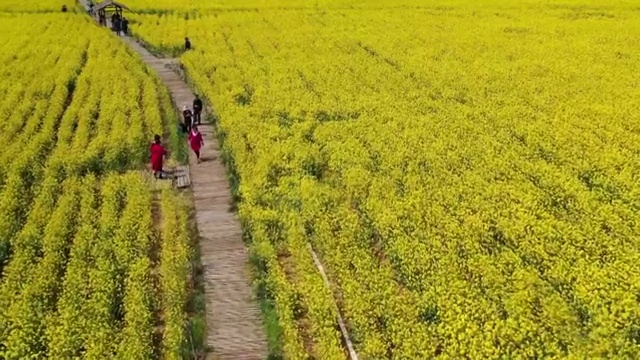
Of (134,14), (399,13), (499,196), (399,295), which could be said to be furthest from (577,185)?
(134,14)

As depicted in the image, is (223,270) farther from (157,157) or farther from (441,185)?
(441,185)

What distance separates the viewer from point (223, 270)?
47.5 ft

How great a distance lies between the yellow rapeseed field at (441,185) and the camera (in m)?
11.9

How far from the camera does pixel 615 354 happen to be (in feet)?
36.0

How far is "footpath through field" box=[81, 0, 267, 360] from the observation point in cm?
1218

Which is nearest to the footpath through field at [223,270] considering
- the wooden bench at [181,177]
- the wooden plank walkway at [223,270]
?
the wooden plank walkway at [223,270]

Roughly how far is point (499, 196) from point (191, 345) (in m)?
8.78

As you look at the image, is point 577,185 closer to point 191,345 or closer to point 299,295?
point 299,295

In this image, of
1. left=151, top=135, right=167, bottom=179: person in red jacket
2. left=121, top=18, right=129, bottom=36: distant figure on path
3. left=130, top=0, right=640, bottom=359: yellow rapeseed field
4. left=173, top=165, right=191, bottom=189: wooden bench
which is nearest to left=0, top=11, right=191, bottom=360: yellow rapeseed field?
left=151, top=135, right=167, bottom=179: person in red jacket

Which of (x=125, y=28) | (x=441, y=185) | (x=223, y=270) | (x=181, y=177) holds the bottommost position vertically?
(x=223, y=270)

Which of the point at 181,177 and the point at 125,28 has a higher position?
the point at 125,28

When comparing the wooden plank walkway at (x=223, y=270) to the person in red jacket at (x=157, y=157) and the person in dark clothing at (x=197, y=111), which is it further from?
the person in dark clothing at (x=197, y=111)

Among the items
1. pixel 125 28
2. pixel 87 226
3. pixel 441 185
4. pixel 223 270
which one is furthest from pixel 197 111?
pixel 125 28

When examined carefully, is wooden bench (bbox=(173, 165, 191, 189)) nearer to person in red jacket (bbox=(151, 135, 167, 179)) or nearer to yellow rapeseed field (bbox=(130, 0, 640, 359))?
person in red jacket (bbox=(151, 135, 167, 179))
